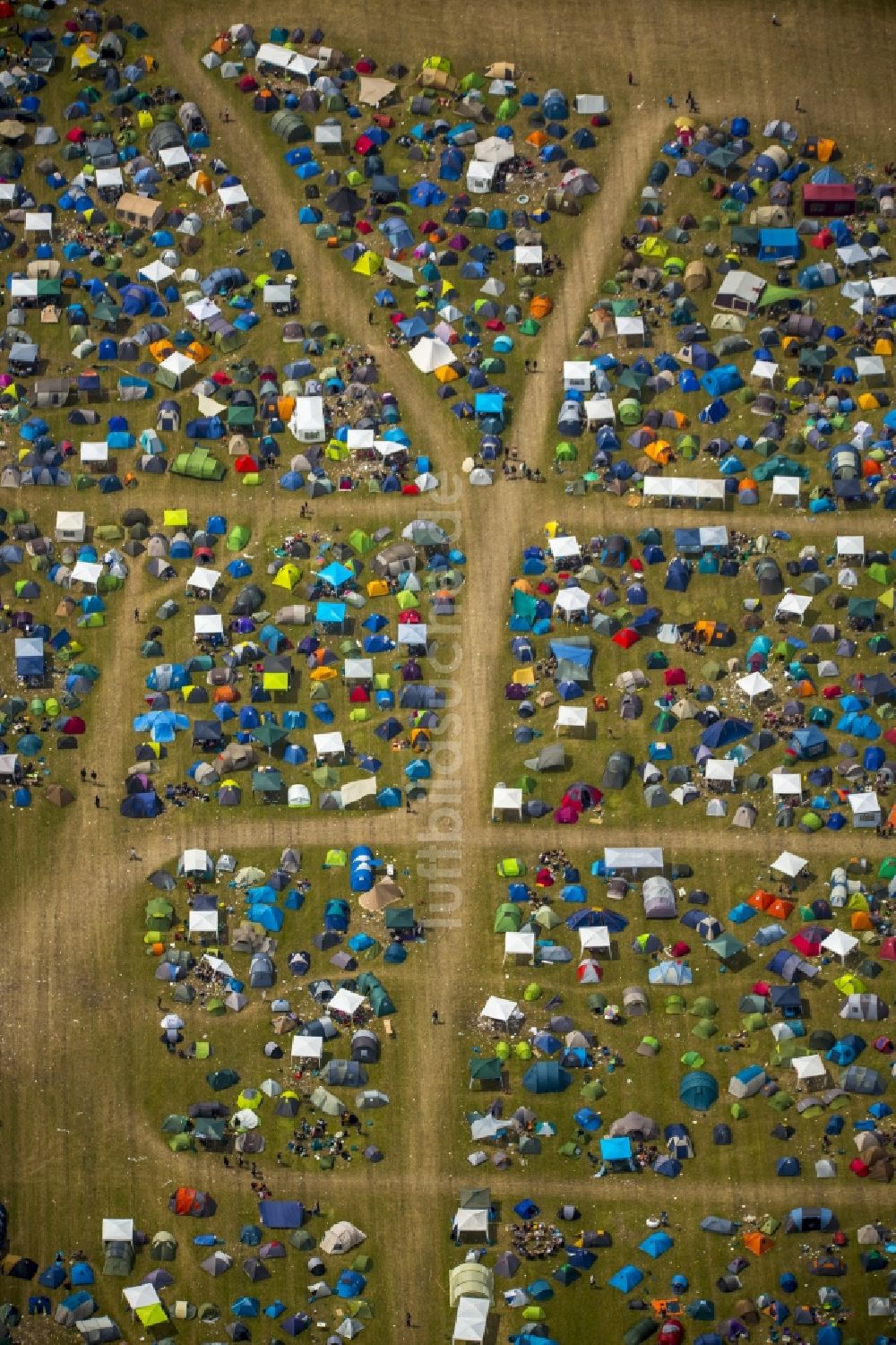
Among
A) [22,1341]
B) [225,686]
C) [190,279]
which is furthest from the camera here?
[190,279]

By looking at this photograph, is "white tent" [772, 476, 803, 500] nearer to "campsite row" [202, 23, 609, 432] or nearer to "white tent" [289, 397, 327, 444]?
"campsite row" [202, 23, 609, 432]

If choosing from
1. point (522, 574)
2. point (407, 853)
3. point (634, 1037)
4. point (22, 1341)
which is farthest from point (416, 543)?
point (22, 1341)

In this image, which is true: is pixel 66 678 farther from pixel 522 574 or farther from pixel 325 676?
pixel 522 574

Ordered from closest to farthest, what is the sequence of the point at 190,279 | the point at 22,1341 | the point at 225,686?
the point at 22,1341
the point at 225,686
the point at 190,279

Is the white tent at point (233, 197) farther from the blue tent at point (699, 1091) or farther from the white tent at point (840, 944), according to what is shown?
the blue tent at point (699, 1091)

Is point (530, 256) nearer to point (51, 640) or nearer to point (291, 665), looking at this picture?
point (291, 665)

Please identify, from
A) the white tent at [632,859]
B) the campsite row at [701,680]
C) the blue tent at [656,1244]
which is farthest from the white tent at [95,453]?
the blue tent at [656,1244]

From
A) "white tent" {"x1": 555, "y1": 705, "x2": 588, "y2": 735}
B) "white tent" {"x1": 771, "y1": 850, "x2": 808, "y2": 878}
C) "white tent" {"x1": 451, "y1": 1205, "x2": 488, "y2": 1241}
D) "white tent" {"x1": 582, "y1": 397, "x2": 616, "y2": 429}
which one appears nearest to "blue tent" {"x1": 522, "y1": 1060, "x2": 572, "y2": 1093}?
"white tent" {"x1": 451, "y1": 1205, "x2": 488, "y2": 1241}
